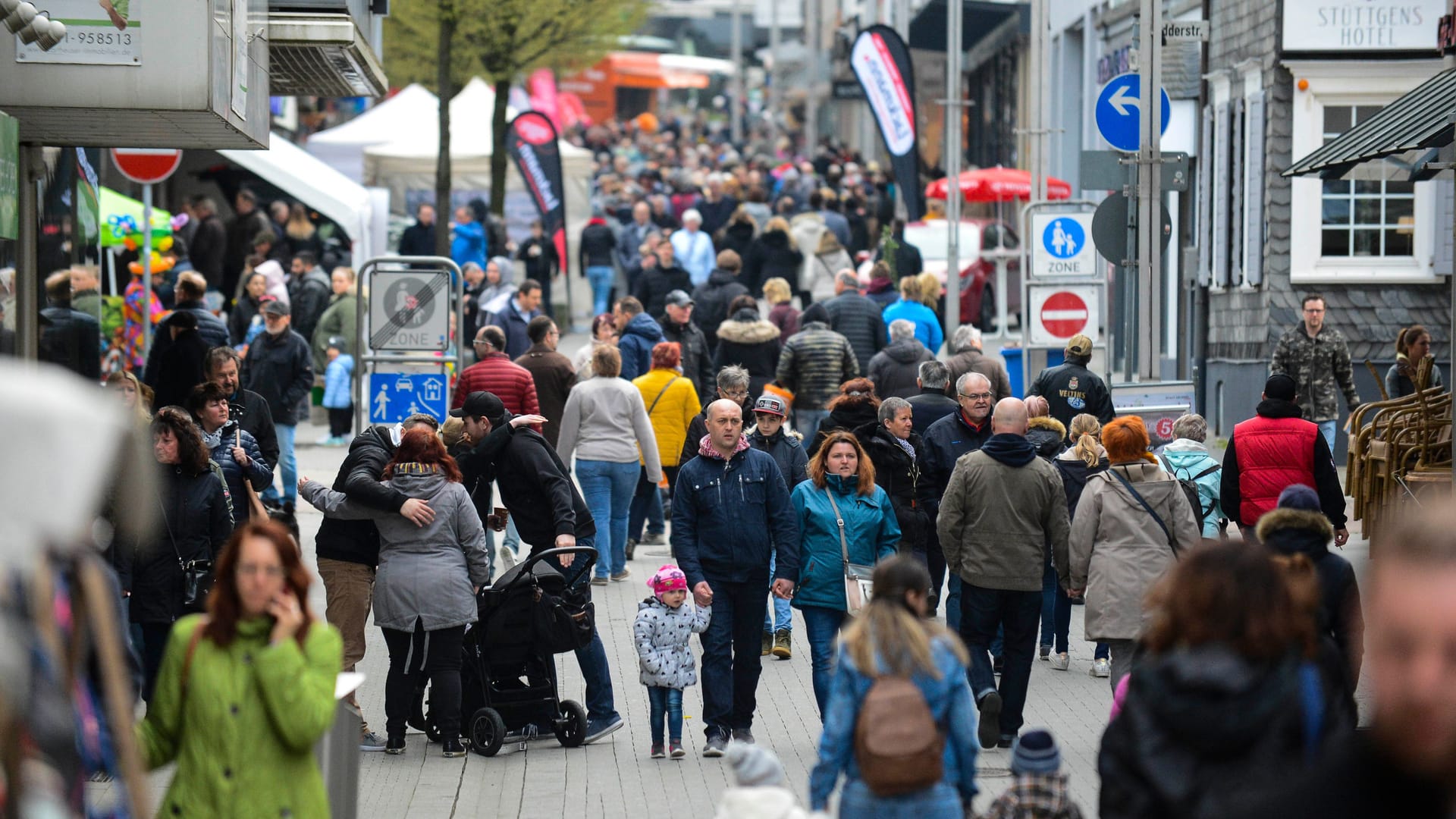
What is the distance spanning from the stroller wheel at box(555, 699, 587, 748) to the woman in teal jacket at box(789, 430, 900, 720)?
3.74 feet

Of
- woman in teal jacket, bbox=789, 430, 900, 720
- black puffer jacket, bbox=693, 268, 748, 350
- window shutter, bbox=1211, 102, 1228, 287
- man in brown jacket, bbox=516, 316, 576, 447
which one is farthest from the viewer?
window shutter, bbox=1211, 102, 1228, 287

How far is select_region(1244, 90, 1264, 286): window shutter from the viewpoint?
20.8 m

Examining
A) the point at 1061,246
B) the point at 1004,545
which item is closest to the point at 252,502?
the point at 1004,545

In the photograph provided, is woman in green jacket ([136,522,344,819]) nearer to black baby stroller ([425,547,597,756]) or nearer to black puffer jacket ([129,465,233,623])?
black puffer jacket ([129,465,233,623])

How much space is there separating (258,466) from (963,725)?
573 centimetres

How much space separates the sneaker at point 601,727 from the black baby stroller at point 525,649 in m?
0.06

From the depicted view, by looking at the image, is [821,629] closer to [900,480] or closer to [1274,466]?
[900,480]

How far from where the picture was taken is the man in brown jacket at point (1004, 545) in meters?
9.74

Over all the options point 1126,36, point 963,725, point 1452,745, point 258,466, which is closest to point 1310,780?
point 1452,745

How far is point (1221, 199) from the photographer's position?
2242cm

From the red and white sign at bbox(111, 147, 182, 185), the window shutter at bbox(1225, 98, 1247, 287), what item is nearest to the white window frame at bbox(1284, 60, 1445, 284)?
the window shutter at bbox(1225, 98, 1247, 287)

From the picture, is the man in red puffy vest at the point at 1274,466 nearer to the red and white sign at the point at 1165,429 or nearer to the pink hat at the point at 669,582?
the red and white sign at the point at 1165,429

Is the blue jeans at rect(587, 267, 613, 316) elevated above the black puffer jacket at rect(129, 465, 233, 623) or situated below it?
above

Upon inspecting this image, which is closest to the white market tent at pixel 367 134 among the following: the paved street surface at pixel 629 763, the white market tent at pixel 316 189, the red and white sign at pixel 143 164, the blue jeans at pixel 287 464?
the white market tent at pixel 316 189
